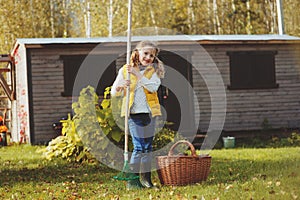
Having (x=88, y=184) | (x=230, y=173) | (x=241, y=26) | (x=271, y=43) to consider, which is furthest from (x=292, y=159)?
(x=241, y=26)

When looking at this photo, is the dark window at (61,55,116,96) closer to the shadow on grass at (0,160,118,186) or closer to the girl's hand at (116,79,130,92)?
the shadow on grass at (0,160,118,186)

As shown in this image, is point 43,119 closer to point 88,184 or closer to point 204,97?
point 204,97

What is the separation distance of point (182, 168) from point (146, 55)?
1.50m

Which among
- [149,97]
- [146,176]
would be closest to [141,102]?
[149,97]

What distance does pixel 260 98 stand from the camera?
19.3m

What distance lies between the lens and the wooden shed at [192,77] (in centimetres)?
1786

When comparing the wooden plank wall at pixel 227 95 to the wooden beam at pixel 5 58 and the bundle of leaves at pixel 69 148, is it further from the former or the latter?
the bundle of leaves at pixel 69 148

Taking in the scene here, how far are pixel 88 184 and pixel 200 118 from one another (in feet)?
30.0

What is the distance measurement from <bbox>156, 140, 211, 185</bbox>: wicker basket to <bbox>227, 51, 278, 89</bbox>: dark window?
10129 millimetres

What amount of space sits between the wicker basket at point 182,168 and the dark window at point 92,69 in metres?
9.24

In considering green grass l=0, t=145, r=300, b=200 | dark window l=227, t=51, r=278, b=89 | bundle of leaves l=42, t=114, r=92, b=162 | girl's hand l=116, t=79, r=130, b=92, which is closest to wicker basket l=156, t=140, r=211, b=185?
green grass l=0, t=145, r=300, b=200

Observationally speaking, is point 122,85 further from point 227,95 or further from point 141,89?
point 227,95

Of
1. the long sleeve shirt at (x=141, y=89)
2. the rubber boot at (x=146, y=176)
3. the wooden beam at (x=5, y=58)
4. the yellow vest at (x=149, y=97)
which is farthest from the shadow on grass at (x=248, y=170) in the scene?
the wooden beam at (x=5, y=58)

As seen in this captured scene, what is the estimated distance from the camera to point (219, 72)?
18953 millimetres
